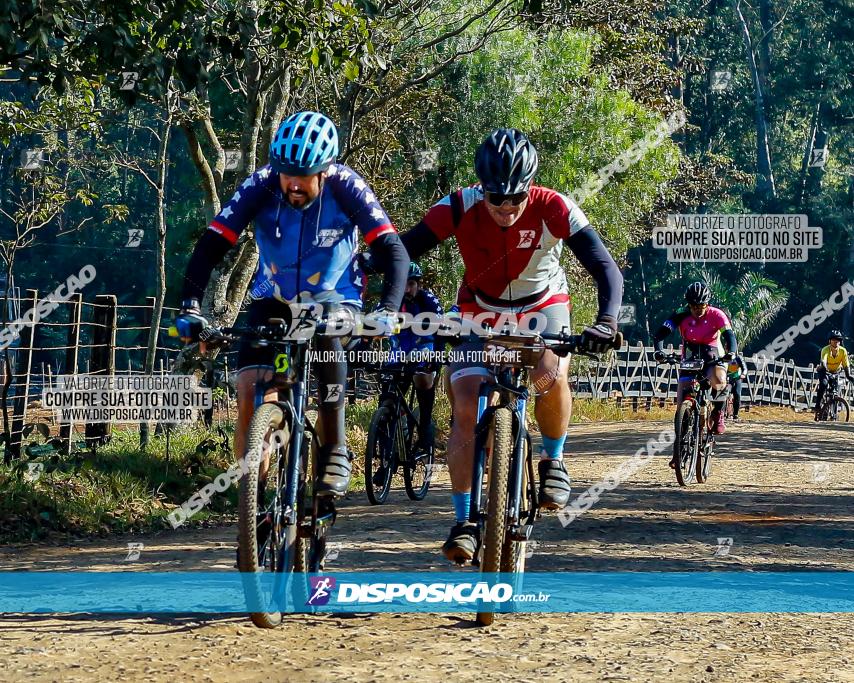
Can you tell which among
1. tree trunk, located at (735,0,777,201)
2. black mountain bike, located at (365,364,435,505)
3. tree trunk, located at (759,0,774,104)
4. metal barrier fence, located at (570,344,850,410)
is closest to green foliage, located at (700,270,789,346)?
metal barrier fence, located at (570,344,850,410)

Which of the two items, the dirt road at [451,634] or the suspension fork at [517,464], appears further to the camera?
the suspension fork at [517,464]

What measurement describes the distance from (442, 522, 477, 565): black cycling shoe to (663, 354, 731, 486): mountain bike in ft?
24.0

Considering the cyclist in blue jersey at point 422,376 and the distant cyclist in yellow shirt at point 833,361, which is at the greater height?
the distant cyclist in yellow shirt at point 833,361

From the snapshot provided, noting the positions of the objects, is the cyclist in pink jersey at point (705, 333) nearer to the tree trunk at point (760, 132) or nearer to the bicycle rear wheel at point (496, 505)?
the bicycle rear wheel at point (496, 505)

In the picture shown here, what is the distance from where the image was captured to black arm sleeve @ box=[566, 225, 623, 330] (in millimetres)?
6020

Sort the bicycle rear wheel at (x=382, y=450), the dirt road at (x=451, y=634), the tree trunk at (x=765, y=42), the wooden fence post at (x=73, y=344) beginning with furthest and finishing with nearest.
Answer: the tree trunk at (x=765, y=42) < the wooden fence post at (x=73, y=344) < the bicycle rear wheel at (x=382, y=450) < the dirt road at (x=451, y=634)

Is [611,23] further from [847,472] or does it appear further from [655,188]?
[847,472]

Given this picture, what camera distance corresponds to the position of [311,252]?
18.7 feet

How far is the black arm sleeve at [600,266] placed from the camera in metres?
6.02

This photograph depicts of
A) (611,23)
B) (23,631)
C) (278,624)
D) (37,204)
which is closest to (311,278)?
(278,624)

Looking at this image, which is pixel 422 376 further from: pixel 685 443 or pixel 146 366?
pixel 146 366

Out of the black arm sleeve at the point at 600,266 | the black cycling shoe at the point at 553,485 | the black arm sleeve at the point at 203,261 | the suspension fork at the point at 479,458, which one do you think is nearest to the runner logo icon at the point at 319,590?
the suspension fork at the point at 479,458

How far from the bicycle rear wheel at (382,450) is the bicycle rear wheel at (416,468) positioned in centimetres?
20

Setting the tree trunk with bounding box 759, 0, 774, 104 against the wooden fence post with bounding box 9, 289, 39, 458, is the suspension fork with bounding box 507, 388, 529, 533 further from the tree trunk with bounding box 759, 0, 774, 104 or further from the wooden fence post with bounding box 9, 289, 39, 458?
the tree trunk with bounding box 759, 0, 774, 104
